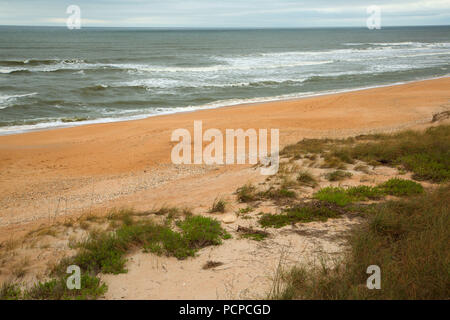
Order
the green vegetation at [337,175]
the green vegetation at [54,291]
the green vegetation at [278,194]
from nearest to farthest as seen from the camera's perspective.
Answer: the green vegetation at [54,291] < the green vegetation at [278,194] < the green vegetation at [337,175]

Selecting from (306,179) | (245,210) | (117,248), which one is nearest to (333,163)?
(306,179)

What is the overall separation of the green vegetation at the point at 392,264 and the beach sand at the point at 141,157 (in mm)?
3416

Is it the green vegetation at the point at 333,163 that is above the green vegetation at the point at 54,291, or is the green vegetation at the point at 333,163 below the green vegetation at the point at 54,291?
above

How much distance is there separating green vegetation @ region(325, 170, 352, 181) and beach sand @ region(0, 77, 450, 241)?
1534 millimetres

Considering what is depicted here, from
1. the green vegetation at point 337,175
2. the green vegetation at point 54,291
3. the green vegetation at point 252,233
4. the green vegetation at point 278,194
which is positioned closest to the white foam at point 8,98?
the green vegetation at point 278,194

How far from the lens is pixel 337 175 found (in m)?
7.88

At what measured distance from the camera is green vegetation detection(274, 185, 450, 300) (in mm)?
3615

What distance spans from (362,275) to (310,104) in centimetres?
1931

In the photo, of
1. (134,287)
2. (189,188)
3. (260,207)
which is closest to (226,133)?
(189,188)

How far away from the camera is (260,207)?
662 cm

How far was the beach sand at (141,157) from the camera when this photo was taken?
27.5 ft

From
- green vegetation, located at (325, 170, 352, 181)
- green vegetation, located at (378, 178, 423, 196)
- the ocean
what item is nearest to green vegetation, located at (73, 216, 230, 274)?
green vegetation, located at (325, 170, 352, 181)

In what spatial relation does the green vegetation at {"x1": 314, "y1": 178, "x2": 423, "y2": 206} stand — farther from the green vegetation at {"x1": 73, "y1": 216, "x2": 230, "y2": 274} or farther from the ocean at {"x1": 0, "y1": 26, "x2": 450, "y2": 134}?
the ocean at {"x1": 0, "y1": 26, "x2": 450, "y2": 134}

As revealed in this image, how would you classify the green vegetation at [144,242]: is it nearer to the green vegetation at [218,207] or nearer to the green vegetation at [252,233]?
the green vegetation at [252,233]
